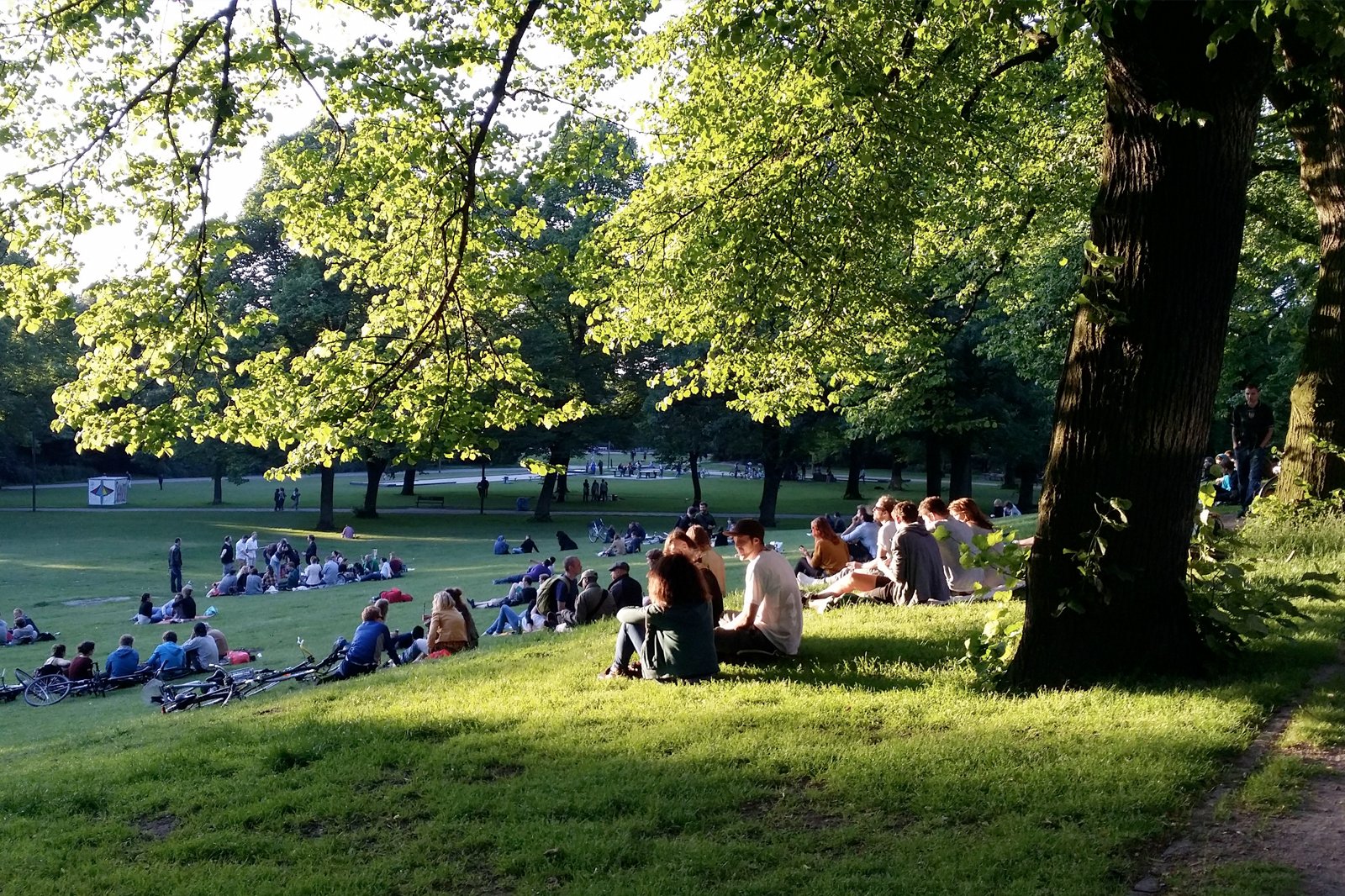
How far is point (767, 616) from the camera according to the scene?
8.73m

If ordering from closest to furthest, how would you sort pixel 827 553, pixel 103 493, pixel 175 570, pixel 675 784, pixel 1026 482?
pixel 675 784, pixel 827 553, pixel 175 570, pixel 1026 482, pixel 103 493

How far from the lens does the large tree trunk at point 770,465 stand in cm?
4447

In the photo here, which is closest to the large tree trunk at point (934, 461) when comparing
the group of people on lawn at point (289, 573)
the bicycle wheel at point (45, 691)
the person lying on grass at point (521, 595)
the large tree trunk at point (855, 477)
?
the large tree trunk at point (855, 477)

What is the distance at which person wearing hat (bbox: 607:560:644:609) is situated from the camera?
43.2ft

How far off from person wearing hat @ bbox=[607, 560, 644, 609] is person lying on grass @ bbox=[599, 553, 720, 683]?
4520 mm

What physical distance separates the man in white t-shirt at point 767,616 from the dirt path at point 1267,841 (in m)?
3.77

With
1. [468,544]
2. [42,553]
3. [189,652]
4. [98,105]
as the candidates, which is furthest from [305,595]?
[98,105]

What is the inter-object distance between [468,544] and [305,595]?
1222 centimetres

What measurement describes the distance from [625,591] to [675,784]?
7.59 metres

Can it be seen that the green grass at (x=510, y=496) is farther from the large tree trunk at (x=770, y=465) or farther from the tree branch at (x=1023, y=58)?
the tree branch at (x=1023, y=58)

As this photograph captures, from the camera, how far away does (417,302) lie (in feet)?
30.2

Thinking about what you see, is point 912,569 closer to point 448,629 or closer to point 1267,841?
point 448,629

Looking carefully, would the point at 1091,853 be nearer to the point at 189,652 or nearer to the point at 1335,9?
the point at 1335,9

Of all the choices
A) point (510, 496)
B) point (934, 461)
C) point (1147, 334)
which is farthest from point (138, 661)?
point (510, 496)
